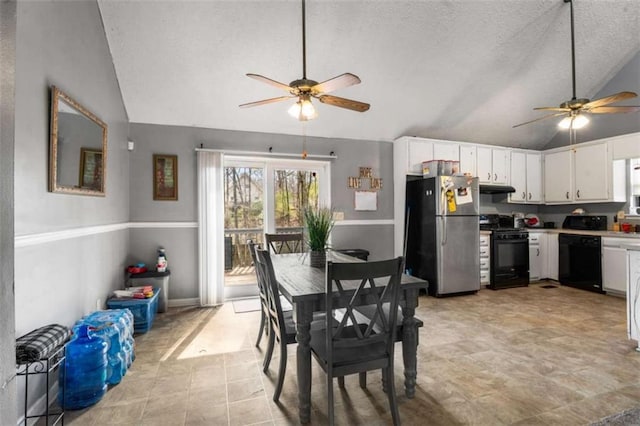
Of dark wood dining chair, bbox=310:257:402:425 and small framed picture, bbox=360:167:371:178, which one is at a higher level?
small framed picture, bbox=360:167:371:178

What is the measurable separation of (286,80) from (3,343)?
11.2ft

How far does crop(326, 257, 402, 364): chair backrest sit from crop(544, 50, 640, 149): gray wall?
195 inches

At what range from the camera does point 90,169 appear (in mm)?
2537

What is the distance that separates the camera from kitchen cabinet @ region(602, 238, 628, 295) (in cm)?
402

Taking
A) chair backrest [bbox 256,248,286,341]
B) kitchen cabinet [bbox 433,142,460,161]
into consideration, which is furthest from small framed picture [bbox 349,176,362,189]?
chair backrest [bbox 256,248,286,341]

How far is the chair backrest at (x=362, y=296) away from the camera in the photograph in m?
1.52

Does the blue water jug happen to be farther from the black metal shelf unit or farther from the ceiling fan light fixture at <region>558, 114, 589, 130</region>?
the ceiling fan light fixture at <region>558, 114, 589, 130</region>

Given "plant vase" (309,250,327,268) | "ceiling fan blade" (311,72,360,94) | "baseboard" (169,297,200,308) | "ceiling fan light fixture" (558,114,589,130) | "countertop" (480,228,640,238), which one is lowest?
"baseboard" (169,297,200,308)

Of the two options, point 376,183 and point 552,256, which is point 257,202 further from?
point 552,256

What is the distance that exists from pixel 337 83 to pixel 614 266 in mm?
4761

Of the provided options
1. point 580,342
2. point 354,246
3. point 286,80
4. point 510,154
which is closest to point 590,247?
point 510,154

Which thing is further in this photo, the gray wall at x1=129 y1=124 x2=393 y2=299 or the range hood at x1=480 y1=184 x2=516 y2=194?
the range hood at x1=480 y1=184 x2=516 y2=194

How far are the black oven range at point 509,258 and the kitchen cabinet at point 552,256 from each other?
1.87 ft

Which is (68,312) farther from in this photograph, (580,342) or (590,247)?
(590,247)
